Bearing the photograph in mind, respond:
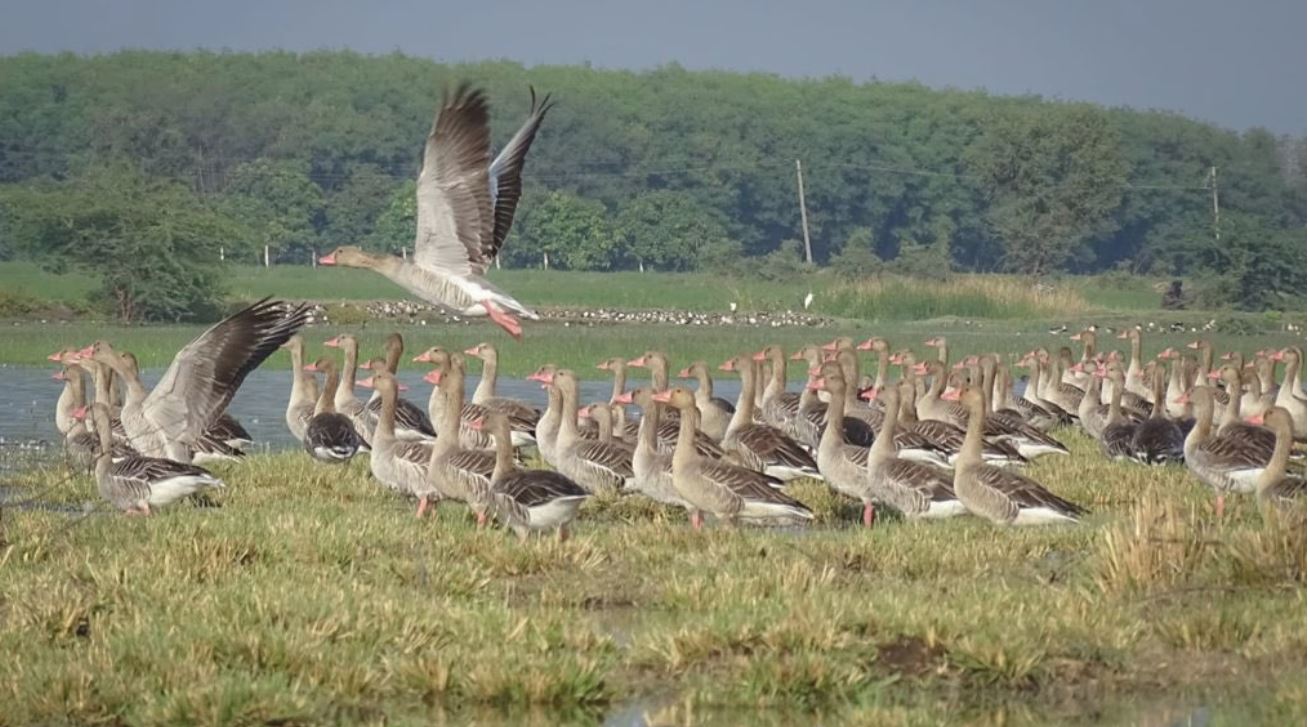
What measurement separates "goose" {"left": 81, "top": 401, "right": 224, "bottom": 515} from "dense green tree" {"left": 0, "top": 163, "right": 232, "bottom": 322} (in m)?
28.9

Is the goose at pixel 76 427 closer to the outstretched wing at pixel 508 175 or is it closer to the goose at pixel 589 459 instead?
the goose at pixel 589 459

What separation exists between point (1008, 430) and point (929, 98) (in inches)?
3858

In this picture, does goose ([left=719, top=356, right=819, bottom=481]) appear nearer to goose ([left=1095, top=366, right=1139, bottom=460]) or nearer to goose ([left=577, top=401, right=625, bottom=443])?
goose ([left=577, top=401, right=625, bottom=443])

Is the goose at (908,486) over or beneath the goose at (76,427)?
over

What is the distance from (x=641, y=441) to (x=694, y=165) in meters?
77.9

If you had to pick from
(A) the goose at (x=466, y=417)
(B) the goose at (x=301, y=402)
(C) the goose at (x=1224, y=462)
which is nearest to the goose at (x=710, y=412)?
(A) the goose at (x=466, y=417)

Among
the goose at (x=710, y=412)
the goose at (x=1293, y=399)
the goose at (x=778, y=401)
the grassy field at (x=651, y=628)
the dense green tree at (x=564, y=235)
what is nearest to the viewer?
the grassy field at (x=651, y=628)

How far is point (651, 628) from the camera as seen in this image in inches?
358

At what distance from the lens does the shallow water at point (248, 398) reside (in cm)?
2083

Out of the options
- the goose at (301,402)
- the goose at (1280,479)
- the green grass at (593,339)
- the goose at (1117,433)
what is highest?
the goose at (1280,479)

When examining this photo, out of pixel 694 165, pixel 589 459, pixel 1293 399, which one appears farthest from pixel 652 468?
pixel 694 165

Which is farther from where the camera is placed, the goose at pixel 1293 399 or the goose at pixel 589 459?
the goose at pixel 1293 399

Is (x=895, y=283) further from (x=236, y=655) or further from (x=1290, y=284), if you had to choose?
(x=236, y=655)

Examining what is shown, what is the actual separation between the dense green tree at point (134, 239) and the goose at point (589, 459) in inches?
1100
